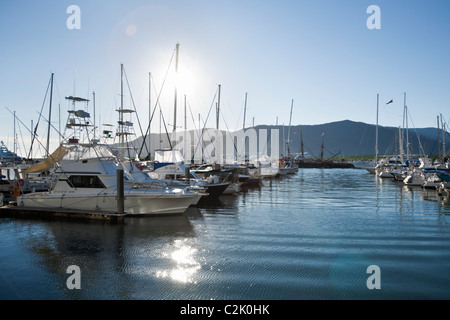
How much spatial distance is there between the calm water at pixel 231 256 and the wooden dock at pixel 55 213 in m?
0.72

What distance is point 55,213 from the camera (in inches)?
865

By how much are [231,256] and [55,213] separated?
13575 mm

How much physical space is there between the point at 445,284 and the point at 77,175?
20.0m

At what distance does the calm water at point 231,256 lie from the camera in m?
10.6

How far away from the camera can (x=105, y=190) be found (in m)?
21.9

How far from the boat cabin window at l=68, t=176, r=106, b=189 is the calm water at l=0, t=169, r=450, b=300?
262cm
